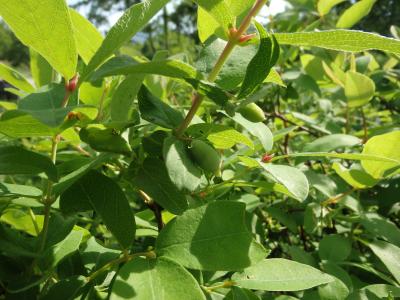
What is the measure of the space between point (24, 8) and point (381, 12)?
14.2 metres

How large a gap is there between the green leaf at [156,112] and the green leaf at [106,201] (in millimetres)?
104

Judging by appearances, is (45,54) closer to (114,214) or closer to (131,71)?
(131,71)

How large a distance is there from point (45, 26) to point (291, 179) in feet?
1.06

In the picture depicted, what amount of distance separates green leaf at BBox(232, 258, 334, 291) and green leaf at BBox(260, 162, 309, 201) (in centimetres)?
14

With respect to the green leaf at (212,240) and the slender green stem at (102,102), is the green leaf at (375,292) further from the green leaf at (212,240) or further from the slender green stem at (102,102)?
the slender green stem at (102,102)

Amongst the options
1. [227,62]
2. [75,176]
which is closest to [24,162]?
[75,176]

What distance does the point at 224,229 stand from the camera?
496mm

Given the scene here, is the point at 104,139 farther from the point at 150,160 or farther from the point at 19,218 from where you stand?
Result: the point at 19,218

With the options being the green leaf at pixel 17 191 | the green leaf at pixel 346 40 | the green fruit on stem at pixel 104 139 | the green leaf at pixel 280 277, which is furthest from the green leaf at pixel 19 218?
the green leaf at pixel 346 40

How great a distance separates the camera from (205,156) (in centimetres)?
52

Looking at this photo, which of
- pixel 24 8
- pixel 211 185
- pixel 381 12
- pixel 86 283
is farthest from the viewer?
pixel 381 12

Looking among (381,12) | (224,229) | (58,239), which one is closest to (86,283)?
(58,239)

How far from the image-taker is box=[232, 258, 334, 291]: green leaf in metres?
0.55

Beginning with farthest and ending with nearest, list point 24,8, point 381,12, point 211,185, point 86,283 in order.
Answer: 1. point 381,12
2. point 211,185
3. point 86,283
4. point 24,8
